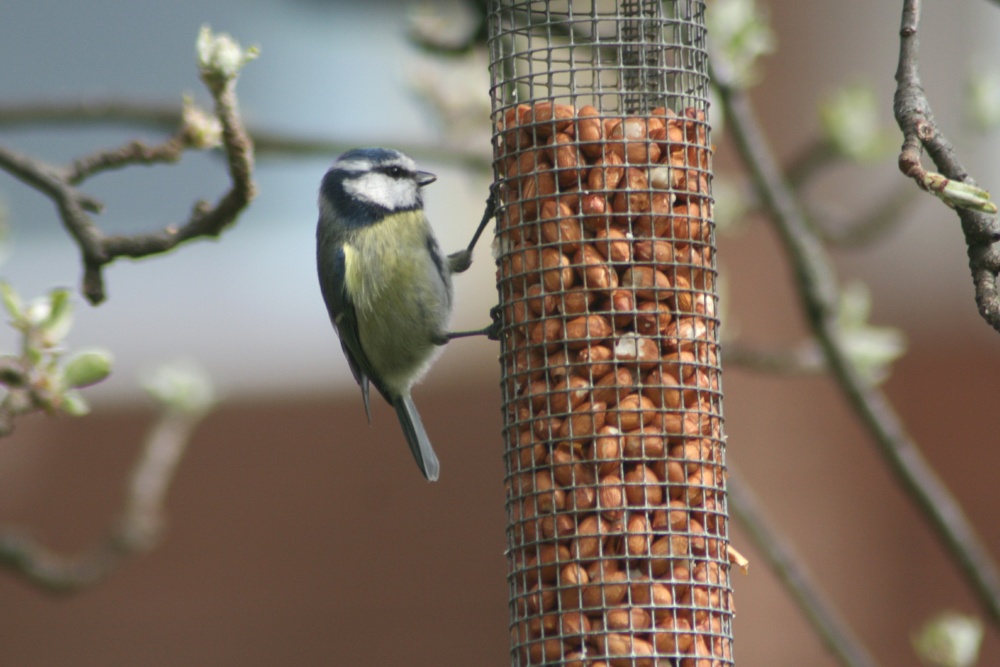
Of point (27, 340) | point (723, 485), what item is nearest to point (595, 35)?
point (723, 485)

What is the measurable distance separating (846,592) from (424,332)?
136 inches

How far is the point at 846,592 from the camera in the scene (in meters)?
6.74

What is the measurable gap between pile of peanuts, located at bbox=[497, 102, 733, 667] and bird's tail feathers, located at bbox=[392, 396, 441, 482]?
45.5 inches

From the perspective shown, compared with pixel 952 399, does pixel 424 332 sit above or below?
below

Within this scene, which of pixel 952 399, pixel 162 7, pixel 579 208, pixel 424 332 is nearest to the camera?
pixel 579 208

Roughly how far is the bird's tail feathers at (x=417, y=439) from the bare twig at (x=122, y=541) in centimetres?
98

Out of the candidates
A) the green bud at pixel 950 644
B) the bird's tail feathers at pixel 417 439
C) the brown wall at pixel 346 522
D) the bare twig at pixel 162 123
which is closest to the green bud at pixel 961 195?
the green bud at pixel 950 644

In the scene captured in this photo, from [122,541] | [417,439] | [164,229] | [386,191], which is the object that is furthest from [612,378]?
[122,541]

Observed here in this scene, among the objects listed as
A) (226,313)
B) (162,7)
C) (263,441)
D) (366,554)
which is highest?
(162,7)

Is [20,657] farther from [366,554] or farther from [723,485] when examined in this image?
[723,485]

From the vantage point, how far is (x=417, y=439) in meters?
4.37

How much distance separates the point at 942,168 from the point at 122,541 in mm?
3321

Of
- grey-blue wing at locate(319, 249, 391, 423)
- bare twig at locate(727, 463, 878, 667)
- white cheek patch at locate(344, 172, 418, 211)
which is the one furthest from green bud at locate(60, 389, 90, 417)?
bare twig at locate(727, 463, 878, 667)

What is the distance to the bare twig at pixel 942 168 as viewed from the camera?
2377 millimetres
